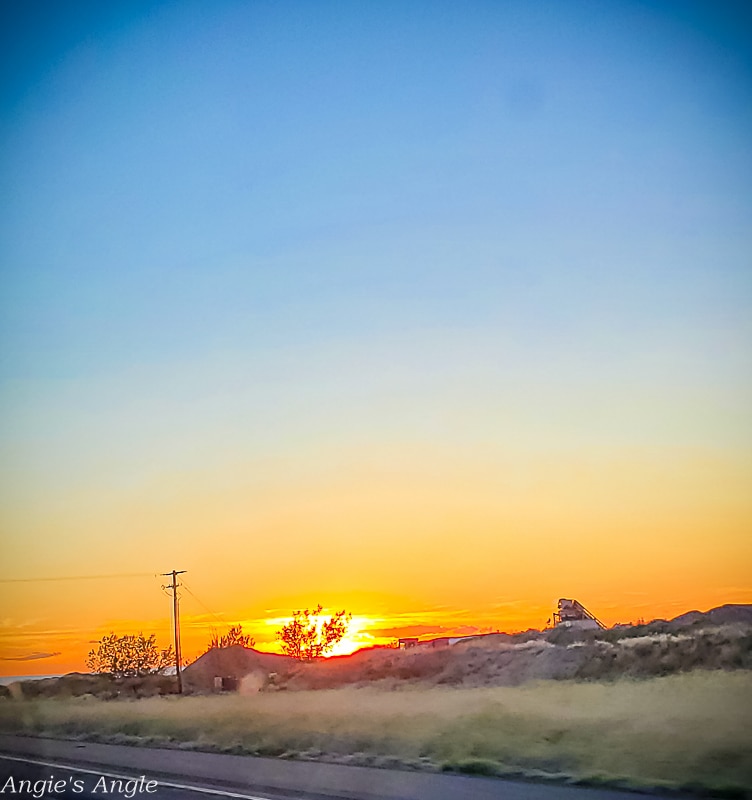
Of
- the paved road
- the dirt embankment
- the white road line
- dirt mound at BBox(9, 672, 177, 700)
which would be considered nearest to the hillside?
the dirt embankment

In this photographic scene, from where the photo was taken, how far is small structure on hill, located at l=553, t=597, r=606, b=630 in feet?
34.6

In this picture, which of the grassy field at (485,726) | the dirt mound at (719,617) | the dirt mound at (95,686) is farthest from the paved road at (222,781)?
the dirt mound at (719,617)

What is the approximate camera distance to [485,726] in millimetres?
9469

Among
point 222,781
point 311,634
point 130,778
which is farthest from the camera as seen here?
point 311,634

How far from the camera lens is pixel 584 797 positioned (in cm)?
636

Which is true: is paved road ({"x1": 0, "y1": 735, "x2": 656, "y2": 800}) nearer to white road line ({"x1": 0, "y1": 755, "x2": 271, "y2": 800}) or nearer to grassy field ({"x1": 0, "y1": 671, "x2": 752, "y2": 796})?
white road line ({"x1": 0, "y1": 755, "x2": 271, "y2": 800})

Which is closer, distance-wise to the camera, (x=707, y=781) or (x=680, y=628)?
(x=707, y=781)

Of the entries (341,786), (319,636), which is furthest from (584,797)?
(319,636)

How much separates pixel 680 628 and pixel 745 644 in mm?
1114

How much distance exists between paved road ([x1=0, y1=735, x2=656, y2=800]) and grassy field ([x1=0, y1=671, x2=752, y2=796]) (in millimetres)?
557

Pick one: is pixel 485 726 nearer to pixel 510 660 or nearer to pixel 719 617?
pixel 510 660

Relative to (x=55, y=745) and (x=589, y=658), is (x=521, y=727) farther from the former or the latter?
(x=55, y=745)

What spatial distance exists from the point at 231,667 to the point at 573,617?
4.12 m

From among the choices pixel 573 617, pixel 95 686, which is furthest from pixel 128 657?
pixel 573 617
